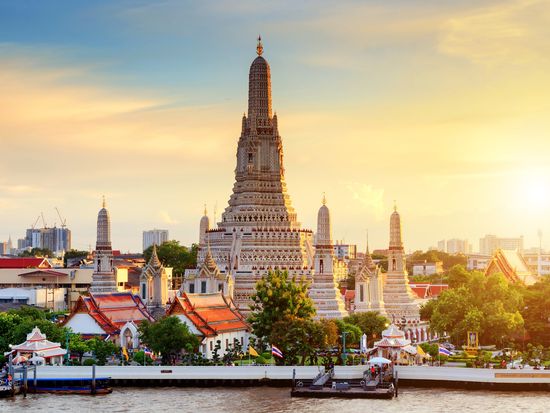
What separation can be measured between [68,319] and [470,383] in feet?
109

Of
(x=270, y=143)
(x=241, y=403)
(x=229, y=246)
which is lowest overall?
(x=241, y=403)

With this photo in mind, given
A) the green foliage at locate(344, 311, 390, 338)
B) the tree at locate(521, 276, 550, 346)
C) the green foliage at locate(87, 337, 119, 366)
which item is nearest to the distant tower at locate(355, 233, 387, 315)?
the green foliage at locate(344, 311, 390, 338)

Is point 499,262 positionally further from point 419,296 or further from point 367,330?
point 367,330

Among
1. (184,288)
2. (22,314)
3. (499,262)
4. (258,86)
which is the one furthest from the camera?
(499,262)

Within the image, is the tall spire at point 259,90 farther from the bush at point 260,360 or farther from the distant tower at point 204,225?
the bush at point 260,360

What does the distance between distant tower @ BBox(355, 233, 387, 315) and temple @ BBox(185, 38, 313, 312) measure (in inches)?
378

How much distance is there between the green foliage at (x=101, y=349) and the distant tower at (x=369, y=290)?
1075 inches

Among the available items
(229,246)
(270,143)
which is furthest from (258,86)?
(229,246)

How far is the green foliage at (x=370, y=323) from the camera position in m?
92.5

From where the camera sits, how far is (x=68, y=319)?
297 feet

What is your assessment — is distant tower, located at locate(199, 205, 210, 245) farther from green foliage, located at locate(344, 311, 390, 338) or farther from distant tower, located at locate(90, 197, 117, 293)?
green foliage, located at locate(344, 311, 390, 338)

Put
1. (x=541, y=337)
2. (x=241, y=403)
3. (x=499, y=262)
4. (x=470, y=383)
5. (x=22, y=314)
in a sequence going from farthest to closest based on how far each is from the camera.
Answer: (x=499, y=262)
(x=541, y=337)
(x=22, y=314)
(x=470, y=383)
(x=241, y=403)

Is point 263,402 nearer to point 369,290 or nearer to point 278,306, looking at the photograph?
point 278,306

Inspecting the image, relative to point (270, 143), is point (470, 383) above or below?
below
